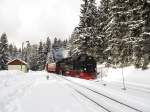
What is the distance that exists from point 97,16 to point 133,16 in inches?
888

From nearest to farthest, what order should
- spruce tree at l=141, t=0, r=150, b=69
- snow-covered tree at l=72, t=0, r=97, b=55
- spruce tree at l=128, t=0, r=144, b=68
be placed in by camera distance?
spruce tree at l=141, t=0, r=150, b=69
spruce tree at l=128, t=0, r=144, b=68
snow-covered tree at l=72, t=0, r=97, b=55

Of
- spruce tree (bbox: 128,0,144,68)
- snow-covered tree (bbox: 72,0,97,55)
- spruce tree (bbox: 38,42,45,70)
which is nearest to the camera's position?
spruce tree (bbox: 128,0,144,68)

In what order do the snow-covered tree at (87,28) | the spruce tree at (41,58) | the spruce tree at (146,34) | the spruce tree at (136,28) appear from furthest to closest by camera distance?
the spruce tree at (41,58) → the snow-covered tree at (87,28) → the spruce tree at (136,28) → the spruce tree at (146,34)

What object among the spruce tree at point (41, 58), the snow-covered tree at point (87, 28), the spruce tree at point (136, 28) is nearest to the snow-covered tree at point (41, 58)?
the spruce tree at point (41, 58)

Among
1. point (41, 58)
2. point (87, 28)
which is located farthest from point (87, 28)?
point (41, 58)

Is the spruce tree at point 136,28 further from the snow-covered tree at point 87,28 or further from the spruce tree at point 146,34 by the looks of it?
the snow-covered tree at point 87,28

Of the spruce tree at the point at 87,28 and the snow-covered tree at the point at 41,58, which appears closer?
the spruce tree at the point at 87,28

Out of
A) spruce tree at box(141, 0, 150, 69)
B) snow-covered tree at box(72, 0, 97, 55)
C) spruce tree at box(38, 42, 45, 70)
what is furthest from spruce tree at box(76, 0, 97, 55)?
spruce tree at box(38, 42, 45, 70)

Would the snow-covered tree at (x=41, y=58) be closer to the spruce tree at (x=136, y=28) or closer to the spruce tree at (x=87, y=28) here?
the spruce tree at (x=87, y=28)

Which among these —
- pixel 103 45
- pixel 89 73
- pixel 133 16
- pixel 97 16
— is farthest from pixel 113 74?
→ pixel 97 16


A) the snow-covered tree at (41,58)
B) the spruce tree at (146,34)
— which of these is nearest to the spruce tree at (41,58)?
the snow-covered tree at (41,58)

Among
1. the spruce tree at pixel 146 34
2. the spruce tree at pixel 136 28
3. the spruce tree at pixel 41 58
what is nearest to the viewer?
the spruce tree at pixel 146 34

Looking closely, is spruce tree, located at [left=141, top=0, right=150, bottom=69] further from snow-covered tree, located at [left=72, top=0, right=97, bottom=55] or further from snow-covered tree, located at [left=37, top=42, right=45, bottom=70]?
snow-covered tree, located at [left=37, top=42, right=45, bottom=70]

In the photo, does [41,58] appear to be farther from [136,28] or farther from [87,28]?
[136,28]
